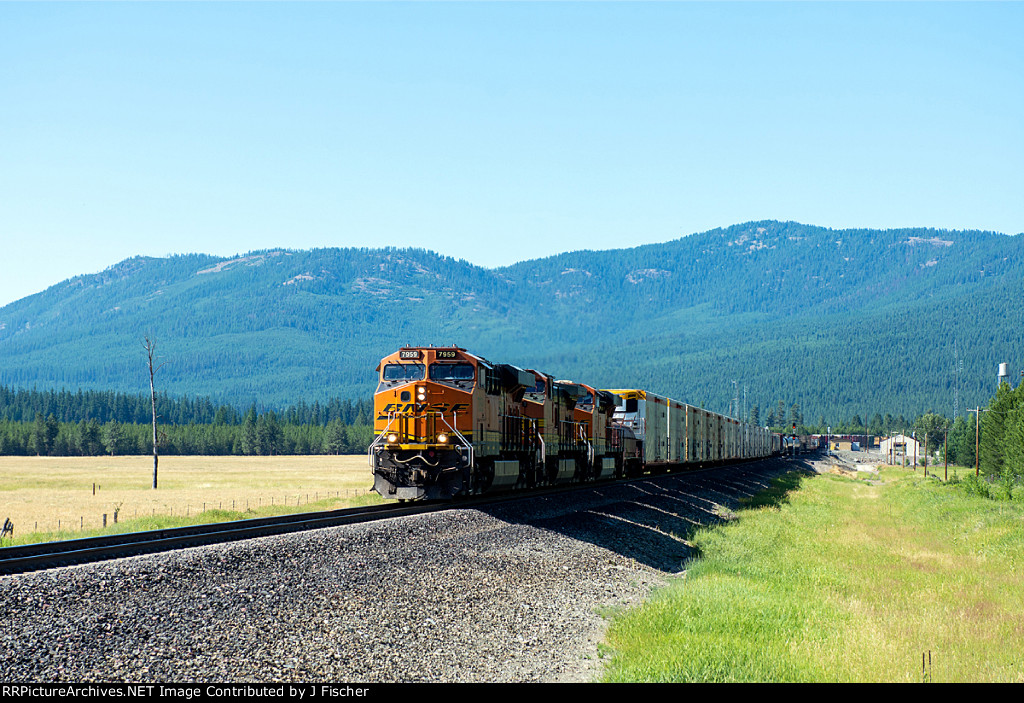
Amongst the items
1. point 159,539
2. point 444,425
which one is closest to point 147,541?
point 159,539

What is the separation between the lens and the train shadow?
24062mm

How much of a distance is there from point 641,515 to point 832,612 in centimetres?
1217

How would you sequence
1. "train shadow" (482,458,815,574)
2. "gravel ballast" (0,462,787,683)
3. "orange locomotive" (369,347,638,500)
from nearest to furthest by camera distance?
"gravel ballast" (0,462,787,683) → "train shadow" (482,458,815,574) → "orange locomotive" (369,347,638,500)

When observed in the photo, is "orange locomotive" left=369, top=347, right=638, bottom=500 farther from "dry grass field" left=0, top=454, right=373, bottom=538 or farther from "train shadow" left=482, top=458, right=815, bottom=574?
"dry grass field" left=0, top=454, right=373, bottom=538

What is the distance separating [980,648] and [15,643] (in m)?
14.6

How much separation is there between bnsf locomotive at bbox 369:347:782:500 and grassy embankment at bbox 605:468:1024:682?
688 centimetres

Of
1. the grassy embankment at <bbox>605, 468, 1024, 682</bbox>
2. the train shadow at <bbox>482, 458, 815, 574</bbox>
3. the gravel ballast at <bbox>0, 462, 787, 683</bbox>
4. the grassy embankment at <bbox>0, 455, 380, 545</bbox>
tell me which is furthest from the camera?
the grassy embankment at <bbox>0, 455, 380, 545</bbox>

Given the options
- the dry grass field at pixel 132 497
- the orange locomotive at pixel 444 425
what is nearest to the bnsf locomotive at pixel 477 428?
the orange locomotive at pixel 444 425

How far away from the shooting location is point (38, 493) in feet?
212

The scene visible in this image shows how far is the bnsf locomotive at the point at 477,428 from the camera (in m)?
25.2

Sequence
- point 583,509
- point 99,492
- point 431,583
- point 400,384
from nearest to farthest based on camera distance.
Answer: point 431,583
point 400,384
point 583,509
point 99,492

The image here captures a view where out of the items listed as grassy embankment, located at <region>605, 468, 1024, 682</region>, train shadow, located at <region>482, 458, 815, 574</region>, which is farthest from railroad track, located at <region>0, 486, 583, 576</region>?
grassy embankment, located at <region>605, 468, 1024, 682</region>

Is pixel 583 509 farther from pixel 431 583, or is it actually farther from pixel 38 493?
pixel 38 493
